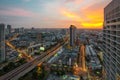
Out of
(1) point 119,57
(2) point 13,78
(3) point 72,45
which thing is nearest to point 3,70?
(2) point 13,78

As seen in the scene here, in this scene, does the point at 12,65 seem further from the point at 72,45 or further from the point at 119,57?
the point at 72,45

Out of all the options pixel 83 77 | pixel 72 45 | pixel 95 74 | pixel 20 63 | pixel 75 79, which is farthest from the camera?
pixel 72 45

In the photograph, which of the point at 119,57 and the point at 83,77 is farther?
the point at 83,77

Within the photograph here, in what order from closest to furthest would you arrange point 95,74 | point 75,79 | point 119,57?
point 119,57 → point 75,79 → point 95,74

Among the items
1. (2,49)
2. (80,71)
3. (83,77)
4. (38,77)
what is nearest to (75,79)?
(83,77)

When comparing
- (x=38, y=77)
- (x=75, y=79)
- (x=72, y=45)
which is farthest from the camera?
(x=72, y=45)

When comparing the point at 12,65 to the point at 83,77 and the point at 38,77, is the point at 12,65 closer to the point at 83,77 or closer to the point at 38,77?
the point at 38,77

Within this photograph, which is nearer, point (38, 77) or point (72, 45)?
point (38, 77)

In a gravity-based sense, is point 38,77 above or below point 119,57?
below

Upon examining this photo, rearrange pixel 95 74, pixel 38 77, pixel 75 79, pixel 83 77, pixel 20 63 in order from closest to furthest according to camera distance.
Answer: pixel 75 79, pixel 38 77, pixel 83 77, pixel 95 74, pixel 20 63
